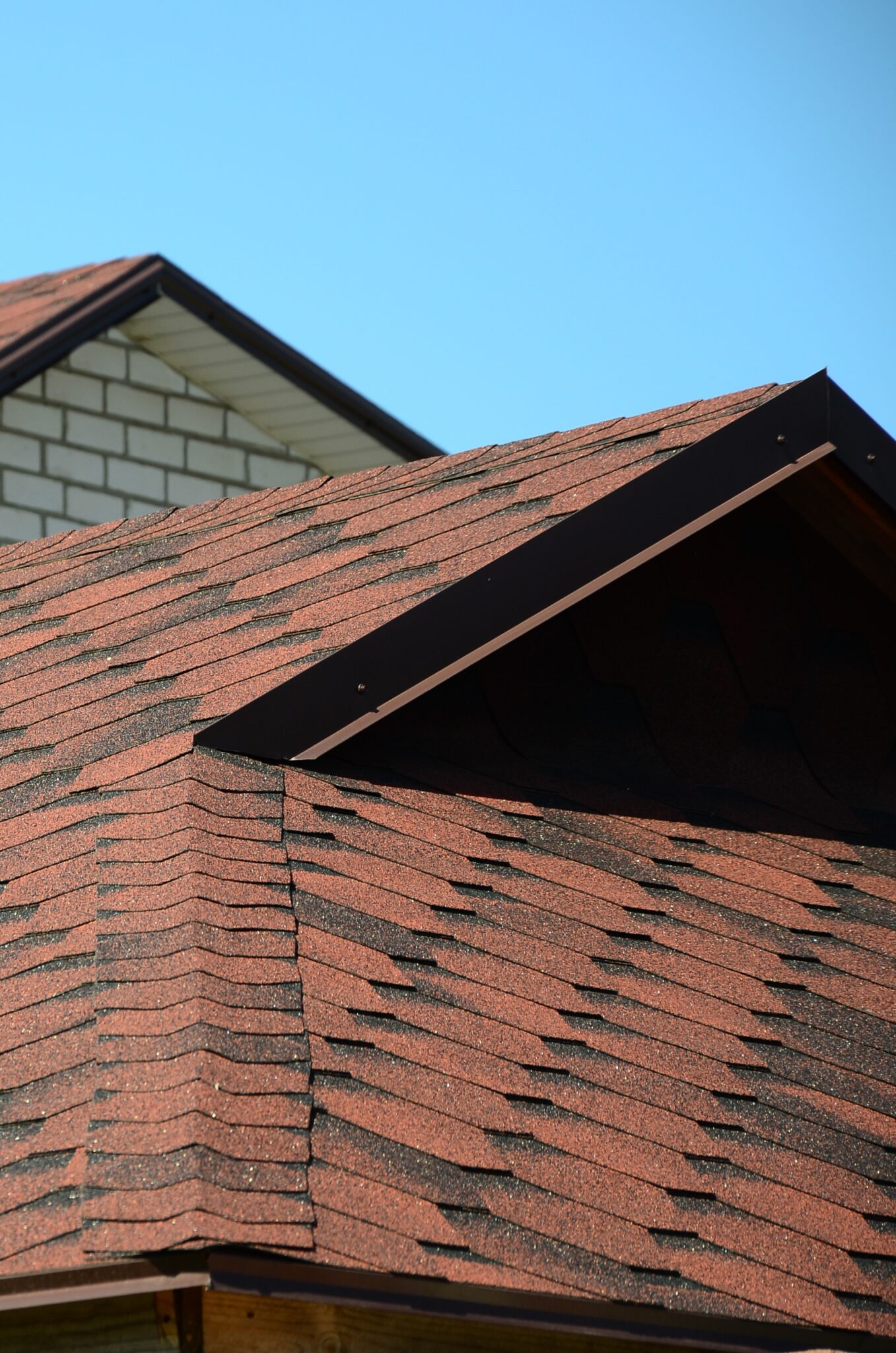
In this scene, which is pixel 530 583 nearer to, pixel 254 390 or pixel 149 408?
pixel 149 408

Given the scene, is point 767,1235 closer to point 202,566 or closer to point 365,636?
point 365,636

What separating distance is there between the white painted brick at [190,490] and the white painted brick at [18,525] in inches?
42.9

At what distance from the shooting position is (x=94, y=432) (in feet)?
37.7

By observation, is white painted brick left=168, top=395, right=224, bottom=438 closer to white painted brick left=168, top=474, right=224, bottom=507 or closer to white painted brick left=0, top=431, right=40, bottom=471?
white painted brick left=168, top=474, right=224, bottom=507

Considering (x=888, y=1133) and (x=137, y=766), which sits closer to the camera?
(x=888, y=1133)

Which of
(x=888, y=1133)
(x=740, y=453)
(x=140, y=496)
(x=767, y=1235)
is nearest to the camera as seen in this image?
(x=767, y=1235)

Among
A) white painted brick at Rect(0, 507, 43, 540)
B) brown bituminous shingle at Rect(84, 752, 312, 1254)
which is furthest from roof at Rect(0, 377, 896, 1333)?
white painted brick at Rect(0, 507, 43, 540)

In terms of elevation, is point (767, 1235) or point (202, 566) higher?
point (202, 566)

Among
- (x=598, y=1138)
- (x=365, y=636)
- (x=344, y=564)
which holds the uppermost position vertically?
(x=344, y=564)

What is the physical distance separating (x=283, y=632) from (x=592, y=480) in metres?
0.93

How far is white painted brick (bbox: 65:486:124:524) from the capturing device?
37.0 feet

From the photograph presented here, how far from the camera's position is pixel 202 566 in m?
5.27

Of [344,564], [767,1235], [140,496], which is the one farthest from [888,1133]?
[140,496]

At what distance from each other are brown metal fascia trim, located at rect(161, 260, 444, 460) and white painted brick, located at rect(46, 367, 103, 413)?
0.84m
